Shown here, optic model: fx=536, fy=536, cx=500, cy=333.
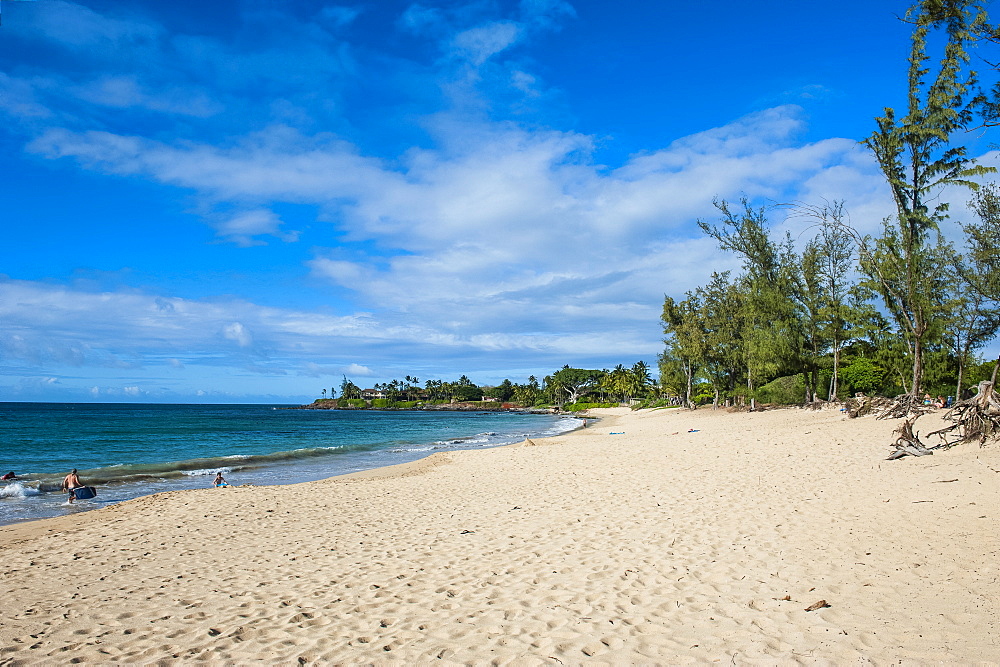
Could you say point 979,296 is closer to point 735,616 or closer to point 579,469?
point 579,469

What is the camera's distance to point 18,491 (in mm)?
17781

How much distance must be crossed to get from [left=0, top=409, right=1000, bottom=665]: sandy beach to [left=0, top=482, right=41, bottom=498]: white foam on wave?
275 inches

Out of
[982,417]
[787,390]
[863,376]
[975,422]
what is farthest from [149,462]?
[863,376]

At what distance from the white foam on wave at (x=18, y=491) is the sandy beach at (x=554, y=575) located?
7.00 meters

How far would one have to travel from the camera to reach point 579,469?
15773 millimetres

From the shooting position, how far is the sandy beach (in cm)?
463

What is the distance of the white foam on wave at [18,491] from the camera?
56.7 ft

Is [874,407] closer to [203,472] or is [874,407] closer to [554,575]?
[554,575]

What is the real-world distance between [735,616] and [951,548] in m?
3.60

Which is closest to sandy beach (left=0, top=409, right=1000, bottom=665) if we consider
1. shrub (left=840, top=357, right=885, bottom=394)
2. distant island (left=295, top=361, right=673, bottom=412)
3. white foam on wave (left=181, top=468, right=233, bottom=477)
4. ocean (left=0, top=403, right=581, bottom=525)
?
ocean (left=0, top=403, right=581, bottom=525)

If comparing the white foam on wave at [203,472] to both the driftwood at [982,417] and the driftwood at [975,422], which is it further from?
the driftwood at [982,417]

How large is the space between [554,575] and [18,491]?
20221mm

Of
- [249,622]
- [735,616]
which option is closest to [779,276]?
[735,616]

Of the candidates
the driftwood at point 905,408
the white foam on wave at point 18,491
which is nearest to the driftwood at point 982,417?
the driftwood at point 905,408
